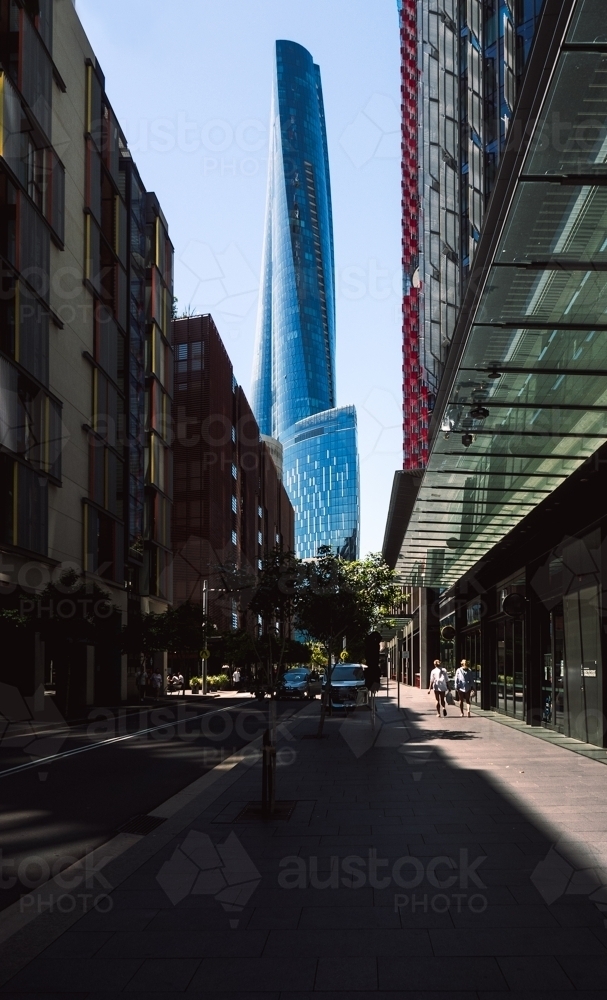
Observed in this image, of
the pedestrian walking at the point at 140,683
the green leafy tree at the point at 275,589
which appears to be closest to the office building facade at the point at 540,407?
the green leafy tree at the point at 275,589

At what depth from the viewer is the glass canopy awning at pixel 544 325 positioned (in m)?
7.93

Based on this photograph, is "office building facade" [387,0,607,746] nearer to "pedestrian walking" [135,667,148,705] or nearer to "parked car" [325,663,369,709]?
"parked car" [325,663,369,709]

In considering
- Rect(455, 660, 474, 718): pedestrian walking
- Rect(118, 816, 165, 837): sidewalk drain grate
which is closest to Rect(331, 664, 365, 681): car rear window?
Rect(455, 660, 474, 718): pedestrian walking

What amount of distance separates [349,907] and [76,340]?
3857 centimetres

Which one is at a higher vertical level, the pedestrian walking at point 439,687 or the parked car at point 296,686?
the pedestrian walking at point 439,687

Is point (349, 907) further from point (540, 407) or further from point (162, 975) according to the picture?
point (540, 407)

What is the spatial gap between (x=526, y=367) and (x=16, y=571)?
2437 centimetres

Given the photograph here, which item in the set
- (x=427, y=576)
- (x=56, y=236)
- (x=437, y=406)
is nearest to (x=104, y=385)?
(x=56, y=236)

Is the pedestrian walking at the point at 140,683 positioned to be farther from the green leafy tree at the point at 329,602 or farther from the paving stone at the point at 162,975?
the paving stone at the point at 162,975

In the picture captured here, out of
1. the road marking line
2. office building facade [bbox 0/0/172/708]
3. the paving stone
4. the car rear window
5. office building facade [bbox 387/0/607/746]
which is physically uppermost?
office building facade [bbox 0/0/172/708]

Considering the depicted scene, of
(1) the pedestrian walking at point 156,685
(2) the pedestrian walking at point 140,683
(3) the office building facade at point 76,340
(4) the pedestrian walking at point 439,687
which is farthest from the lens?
(1) the pedestrian walking at point 156,685

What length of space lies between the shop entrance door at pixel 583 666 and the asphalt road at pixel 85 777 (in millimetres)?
6891

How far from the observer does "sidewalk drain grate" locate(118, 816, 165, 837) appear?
10.2 m

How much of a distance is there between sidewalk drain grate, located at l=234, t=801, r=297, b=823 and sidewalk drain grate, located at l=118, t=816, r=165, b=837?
0.88m
